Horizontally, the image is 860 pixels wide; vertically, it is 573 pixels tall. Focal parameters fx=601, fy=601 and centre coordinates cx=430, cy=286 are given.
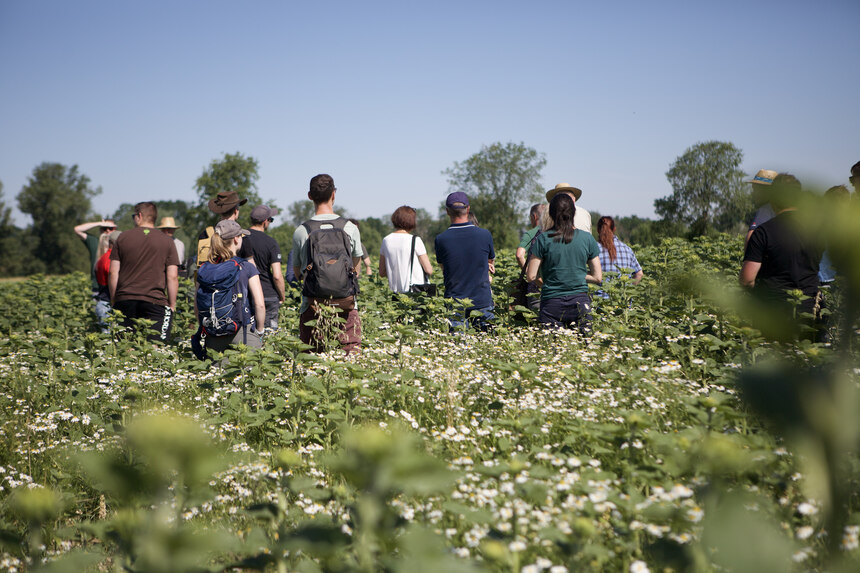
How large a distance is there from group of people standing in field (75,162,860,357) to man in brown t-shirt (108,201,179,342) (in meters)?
0.01

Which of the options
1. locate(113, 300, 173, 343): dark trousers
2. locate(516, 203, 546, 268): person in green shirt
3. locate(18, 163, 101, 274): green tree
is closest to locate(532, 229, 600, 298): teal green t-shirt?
locate(516, 203, 546, 268): person in green shirt

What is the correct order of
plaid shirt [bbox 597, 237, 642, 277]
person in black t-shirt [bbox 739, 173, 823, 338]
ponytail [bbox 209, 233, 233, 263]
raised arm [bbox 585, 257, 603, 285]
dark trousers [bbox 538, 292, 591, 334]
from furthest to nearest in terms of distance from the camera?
plaid shirt [bbox 597, 237, 642, 277] → raised arm [bbox 585, 257, 603, 285] → dark trousers [bbox 538, 292, 591, 334] → ponytail [bbox 209, 233, 233, 263] → person in black t-shirt [bbox 739, 173, 823, 338]

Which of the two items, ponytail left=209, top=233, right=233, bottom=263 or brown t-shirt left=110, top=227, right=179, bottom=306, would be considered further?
brown t-shirt left=110, top=227, right=179, bottom=306

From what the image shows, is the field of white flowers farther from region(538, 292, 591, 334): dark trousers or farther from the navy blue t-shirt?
the navy blue t-shirt

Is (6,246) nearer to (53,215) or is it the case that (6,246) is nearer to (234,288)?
(53,215)

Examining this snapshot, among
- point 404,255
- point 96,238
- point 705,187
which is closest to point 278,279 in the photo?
point 404,255

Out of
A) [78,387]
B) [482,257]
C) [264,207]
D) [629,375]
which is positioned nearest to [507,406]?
[629,375]

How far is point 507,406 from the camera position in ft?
12.7

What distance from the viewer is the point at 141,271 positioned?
6953 mm

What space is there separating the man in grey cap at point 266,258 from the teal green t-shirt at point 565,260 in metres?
2.97

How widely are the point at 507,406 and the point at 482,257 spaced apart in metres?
3.09

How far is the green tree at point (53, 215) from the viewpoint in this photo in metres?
75.6

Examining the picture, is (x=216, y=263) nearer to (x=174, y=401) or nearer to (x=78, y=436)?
(x=174, y=401)

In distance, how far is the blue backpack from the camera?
18.1 feet
